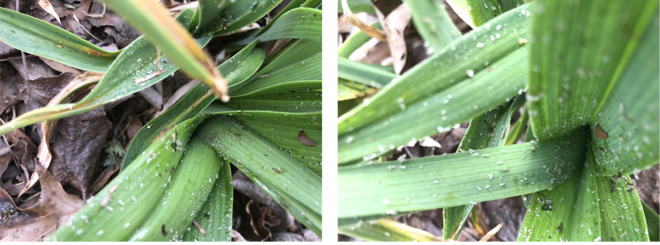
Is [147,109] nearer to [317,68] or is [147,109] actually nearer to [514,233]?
[317,68]

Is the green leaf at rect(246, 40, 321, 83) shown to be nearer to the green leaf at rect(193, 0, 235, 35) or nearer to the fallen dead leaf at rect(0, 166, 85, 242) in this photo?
the green leaf at rect(193, 0, 235, 35)

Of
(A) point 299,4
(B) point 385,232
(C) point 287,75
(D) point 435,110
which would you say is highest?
(A) point 299,4

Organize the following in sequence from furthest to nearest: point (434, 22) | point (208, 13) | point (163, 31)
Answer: point (208, 13), point (434, 22), point (163, 31)

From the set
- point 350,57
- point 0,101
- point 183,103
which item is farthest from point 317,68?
point 0,101

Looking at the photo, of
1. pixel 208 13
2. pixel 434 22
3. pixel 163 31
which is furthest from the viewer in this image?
pixel 208 13

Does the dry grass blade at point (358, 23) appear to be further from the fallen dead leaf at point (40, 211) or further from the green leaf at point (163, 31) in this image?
the fallen dead leaf at point (40, 211)

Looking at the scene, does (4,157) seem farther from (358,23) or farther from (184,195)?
(358,23)

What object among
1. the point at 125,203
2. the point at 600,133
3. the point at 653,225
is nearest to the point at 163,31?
the point at 125,203
